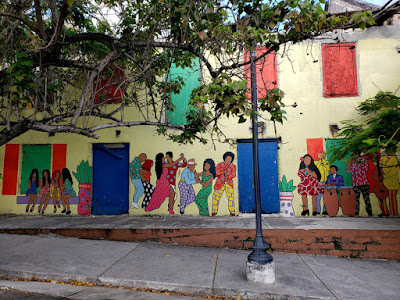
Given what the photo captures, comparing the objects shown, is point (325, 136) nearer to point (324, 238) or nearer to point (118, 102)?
point (324, 238)

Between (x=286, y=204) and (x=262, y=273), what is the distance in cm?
415

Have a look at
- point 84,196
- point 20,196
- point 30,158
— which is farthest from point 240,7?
point 20,196

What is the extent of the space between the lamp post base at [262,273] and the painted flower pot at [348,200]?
15.6 feet

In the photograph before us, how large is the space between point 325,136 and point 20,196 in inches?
399

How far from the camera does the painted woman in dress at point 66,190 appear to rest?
322 inches

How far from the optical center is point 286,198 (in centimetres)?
759

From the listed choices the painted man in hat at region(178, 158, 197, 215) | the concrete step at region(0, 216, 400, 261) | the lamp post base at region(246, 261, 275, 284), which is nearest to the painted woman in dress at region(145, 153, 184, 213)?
the painted man in hat at region(178, 158, 197, 215)

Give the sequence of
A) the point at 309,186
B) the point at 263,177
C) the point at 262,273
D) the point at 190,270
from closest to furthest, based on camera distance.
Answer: the point at 262,273 → the point at 190,270 → the point at 309,186 → the point at 263,177

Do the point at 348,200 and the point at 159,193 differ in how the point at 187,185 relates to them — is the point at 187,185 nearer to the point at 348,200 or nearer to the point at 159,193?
the point at 159,193

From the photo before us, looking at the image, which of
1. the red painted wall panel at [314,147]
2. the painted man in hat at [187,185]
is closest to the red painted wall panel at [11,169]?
the painted man in hat at [187,185]

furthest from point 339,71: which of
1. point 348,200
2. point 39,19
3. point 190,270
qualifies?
point 39,19

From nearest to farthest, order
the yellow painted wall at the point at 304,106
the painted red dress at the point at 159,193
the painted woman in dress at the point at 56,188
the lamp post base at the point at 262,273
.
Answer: the lamp post base at the point at 262,273 < the yellow painted wall at the point at 304,106 < the painted red dress at the point at 159,193 < the painted woman in dress at the point at 56,188

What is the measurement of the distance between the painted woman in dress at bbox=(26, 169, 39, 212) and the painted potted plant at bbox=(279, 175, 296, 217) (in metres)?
7.97

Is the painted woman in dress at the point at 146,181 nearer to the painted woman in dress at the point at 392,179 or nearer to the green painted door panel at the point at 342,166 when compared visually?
the green painted door panel at the point at 342,166
